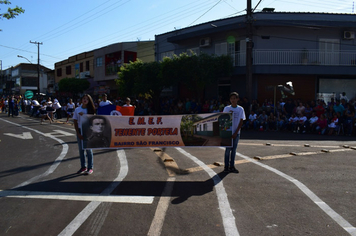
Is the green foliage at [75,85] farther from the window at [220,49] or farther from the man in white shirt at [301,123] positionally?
the man in white shirt at [301,123]

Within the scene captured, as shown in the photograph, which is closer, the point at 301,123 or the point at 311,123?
the point at 311,123

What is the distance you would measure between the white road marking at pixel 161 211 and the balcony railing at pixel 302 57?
20445mm

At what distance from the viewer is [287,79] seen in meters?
24.7

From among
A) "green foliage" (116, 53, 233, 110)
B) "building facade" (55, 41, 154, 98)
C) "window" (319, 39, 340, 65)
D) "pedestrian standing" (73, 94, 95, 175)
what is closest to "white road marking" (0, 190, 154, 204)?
"pedestrian standing" (73, 94, 95, 175)

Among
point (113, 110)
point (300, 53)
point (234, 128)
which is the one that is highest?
point (300, 53)

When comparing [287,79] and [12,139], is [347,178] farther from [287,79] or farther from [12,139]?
[287,79]

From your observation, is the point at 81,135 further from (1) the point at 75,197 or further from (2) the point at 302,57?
(2) the point at 302,57

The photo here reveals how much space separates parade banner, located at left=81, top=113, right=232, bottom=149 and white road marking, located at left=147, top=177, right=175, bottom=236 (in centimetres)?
146

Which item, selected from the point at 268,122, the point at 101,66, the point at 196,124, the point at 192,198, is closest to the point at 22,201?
the point at 192,198

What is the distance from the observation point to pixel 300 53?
24938 mm

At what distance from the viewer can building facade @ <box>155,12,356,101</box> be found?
78.8ft

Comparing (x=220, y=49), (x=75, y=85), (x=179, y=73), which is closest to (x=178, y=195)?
(x=179, y=73)

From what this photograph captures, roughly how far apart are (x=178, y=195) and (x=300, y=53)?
2246 centimetres

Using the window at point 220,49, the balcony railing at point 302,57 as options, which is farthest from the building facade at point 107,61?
the balcony railing at point 302,57
